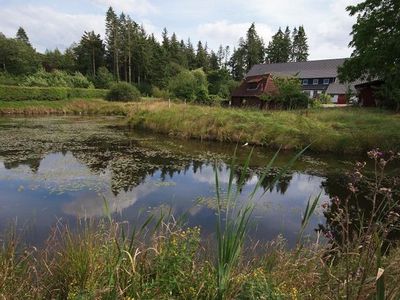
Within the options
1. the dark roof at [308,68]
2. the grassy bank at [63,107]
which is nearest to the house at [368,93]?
the grassy bank at [63,107]

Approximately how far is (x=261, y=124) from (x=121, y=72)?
47.8 meters

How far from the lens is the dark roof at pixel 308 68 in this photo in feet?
184

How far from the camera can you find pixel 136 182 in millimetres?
9281

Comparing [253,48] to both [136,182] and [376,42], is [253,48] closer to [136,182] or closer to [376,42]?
[376,42]

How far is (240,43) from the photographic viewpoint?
75.6 metres

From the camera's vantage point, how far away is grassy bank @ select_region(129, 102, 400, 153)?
14070 mm

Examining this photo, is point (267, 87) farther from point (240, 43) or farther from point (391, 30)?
point (240, 43)

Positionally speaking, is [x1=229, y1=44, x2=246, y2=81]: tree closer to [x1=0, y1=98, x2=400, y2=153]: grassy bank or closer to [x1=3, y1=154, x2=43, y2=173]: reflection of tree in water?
[x1=0, y1=98, x2=400, y2=153]: grassy bank

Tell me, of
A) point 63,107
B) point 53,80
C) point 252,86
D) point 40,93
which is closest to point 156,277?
point 63,107

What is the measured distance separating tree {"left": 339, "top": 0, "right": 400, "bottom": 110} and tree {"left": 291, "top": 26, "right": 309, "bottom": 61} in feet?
187

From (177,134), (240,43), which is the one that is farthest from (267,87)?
(240,43)

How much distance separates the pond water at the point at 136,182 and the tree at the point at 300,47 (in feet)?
213

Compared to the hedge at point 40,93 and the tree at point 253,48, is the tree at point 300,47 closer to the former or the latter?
the tree at point 253,48

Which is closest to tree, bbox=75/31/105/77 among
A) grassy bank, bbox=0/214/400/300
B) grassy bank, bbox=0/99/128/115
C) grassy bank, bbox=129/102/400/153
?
grassy bank, bbox=0/99/128/115
